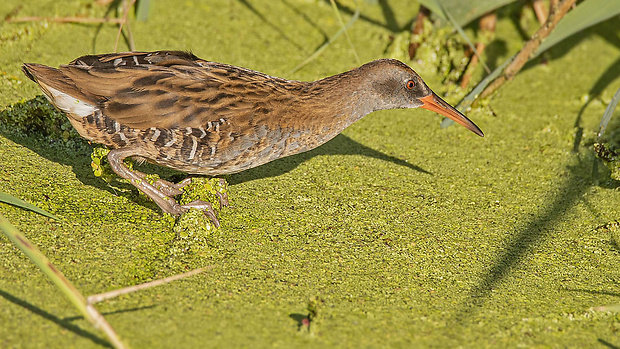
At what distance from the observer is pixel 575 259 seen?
128 inches

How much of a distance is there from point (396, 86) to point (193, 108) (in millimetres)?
1078

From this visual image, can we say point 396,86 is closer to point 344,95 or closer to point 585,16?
point 344,95

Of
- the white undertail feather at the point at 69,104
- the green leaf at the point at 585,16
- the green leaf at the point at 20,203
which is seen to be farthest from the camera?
the green leaf at the point at 585,16

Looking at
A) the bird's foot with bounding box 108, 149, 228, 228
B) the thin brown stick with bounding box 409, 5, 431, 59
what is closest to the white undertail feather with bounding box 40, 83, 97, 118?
the bird's foot with bounding box 108, 149, 228, 228

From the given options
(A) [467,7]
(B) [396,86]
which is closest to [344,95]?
(B) [396,86]

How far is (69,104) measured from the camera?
317 centimetres

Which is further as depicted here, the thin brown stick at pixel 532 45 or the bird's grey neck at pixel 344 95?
the thin brown stick at pixel 532 45

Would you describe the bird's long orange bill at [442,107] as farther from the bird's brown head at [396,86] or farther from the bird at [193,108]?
the bird at [193,108]

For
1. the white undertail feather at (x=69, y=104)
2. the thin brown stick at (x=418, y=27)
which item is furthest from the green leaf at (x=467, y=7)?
the white undertail feather at (x=69, y=104)

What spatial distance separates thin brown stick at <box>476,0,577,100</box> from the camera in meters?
4.18

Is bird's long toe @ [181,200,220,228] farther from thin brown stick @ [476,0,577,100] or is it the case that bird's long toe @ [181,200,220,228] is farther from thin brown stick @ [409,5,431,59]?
thin brown stick @ [409,5,431,59]

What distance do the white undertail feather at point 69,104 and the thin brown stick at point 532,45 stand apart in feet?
8.62

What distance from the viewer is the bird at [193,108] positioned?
311cm

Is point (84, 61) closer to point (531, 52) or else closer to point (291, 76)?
point (291, 76)
